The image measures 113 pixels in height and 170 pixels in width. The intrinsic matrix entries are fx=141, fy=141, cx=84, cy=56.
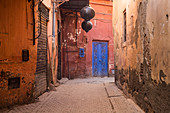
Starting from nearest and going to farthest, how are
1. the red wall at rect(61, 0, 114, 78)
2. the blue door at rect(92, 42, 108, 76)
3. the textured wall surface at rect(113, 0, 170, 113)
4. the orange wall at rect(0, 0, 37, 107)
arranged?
the textured wall surface at rect(113, 0, 170, 113) → the orange wall at rect(0, 0, 37, 107) → the red wall at rect(61, 0, 114, 78) → the blue door at rect(92, 42, 108, 76)

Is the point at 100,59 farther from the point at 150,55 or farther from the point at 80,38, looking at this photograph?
Answer: the point at 150,55

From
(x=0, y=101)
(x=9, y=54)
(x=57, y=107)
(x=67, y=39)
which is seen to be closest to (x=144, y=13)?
(x=57, y=107)

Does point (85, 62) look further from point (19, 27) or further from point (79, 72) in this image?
point (19, 27)

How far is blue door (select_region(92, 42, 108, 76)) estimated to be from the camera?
1006cm

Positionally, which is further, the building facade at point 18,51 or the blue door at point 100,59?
the blue door at point 100,59

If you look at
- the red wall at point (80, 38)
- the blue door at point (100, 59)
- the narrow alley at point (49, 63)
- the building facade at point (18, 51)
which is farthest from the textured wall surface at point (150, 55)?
the blue door at point (100, 59)

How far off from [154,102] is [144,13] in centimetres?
186

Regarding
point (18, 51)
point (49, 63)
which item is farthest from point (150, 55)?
point (49, 63)

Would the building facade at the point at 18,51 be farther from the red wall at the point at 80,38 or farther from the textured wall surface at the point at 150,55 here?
the red wall at the point at 80,38

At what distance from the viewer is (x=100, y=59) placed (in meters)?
10.2

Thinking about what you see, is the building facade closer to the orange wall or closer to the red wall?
the orange wall

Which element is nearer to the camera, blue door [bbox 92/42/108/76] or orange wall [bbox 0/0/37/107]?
orange wall [bbox 0/0/37/107]

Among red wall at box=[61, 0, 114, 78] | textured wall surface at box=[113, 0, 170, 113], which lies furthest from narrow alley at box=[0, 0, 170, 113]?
red wall at box=[61, 0, 114, 78]

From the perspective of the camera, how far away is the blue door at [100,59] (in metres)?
10.1
